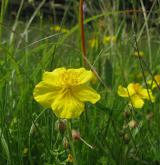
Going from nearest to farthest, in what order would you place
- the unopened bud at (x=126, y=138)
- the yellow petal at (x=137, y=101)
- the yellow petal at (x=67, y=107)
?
the yellow petal at (x=67, y=107), the unopened bud at (x=126, y=138), the yellow petal at (x=137, y=101)

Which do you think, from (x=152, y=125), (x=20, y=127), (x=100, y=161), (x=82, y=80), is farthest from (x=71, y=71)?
(x=152, y=125)

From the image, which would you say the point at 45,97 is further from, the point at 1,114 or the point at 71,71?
the point at 1,114

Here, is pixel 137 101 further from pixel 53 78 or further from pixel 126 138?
pixel 53 78

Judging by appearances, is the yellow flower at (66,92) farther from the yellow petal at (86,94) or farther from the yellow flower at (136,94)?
the yellow flower at (136,94)

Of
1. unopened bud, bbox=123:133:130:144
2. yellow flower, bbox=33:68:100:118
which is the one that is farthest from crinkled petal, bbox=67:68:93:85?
unopened bud, bbox=123:133:130:144

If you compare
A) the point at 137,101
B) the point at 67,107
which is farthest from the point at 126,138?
the point at 67,107

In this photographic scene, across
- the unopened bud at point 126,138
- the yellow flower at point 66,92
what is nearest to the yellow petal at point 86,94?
the yellow flower at point 66,92

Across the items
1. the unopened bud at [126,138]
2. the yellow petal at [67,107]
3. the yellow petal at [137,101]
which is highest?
the yellow petal at [67,107]

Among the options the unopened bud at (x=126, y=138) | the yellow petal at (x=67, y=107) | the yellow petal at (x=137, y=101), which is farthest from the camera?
the yellow petal at (x=137, y=101)
